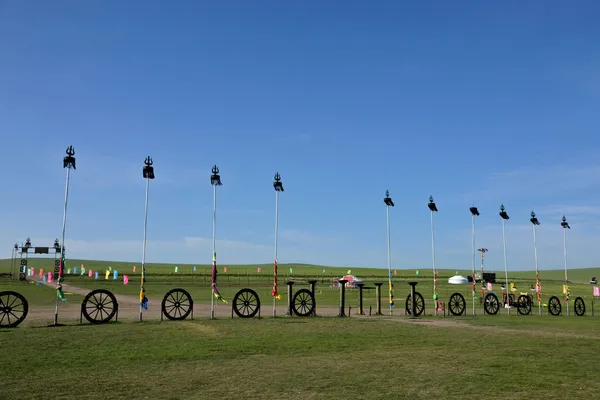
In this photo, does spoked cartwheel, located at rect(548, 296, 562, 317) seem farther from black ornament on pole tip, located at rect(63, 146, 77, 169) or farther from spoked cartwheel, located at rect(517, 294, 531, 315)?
black ornament on pole tip, located at rect(63, 146, 77, 169)

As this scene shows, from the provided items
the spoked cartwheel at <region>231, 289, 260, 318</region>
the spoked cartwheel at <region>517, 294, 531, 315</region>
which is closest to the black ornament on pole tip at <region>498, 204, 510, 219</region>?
the spoked cartwheel at <region>517, 294, 531, 315</region>

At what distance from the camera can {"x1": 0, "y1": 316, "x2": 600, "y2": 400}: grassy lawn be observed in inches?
486

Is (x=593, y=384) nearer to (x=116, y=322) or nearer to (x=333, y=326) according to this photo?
(x=333, y=326)

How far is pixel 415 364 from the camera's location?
53.2 ft

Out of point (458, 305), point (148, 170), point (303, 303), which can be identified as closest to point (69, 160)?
point (148, 170)

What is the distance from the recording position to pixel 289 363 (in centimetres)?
1625

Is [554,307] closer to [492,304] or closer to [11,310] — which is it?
[492,304]

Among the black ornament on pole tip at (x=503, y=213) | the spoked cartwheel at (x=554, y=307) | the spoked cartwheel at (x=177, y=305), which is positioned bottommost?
the spoked cartwheel at (x=554, y=307)

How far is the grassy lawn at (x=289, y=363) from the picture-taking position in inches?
486

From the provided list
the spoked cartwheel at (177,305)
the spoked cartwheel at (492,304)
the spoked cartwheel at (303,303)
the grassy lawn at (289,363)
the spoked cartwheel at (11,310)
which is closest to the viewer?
the grassy lawn at (289,363)

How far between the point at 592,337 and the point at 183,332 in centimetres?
1990

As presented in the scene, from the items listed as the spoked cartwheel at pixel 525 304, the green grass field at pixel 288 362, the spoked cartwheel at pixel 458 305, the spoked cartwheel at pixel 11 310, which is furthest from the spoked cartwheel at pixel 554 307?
the spoked cartwheel at pixel 11 310

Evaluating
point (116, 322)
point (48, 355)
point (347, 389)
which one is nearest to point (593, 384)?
point (347, 389)

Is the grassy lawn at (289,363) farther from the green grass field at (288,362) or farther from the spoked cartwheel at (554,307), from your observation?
the spoked cartwheel at (554,307)
